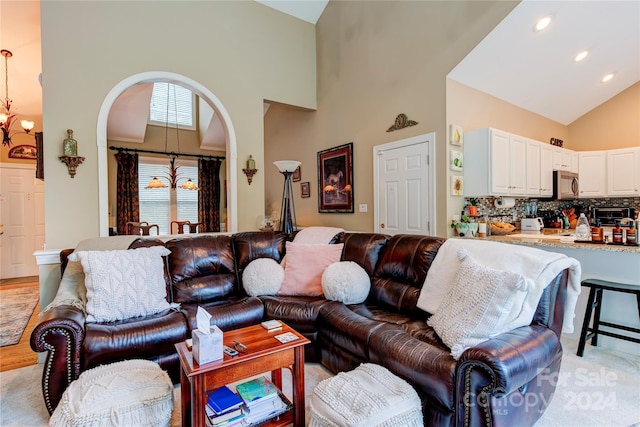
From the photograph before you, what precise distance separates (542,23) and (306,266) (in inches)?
138

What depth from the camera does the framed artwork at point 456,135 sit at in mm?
3712

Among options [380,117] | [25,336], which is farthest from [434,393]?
[25,336]

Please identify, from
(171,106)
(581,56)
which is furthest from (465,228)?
(171,106)

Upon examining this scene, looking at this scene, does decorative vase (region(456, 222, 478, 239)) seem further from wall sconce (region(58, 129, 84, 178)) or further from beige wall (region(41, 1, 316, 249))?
wall sconce (region(58, 129, 84, 178))

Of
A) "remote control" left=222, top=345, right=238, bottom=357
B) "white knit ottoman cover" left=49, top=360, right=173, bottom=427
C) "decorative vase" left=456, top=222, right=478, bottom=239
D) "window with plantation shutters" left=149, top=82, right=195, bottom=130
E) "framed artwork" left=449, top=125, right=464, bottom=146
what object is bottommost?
"white knit ottoman cover" left=49, top=360, right=173, bottom=427

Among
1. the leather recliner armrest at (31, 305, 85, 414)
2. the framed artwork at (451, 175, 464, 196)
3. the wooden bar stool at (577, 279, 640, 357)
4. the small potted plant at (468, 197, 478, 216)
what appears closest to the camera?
the leather recliner armrest at (31, 305, 85, 414)

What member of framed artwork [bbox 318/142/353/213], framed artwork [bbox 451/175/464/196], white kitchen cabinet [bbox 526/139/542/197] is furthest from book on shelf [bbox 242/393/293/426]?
white kitchen cabinet [bbox 526/139/542/197]

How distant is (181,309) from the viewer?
2543mm

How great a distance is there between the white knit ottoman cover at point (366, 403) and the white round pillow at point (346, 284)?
102 cm

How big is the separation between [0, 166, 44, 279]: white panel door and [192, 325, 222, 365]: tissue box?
6719mm

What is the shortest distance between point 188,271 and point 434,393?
2.17 metres

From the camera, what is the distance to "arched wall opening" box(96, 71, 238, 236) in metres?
3.70

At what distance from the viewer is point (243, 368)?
1568 millimetres

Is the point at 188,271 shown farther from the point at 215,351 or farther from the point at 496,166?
the point at 496,166
